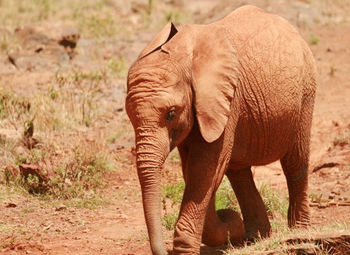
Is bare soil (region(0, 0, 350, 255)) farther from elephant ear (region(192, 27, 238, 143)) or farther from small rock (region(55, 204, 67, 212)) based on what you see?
elephant ear (region(192, 27, 238, 143))

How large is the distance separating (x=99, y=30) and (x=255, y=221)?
10.3 metres

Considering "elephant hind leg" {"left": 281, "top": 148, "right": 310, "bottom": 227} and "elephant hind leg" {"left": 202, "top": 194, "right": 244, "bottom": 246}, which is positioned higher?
"elephant hind leg" {"left": 281, "top": 148, "right": 310, "bottom": 227}

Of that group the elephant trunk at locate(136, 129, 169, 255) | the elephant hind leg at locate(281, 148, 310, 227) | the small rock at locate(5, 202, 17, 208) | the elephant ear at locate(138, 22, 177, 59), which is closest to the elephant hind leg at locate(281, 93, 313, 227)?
the elephant hind leg at locate(281, 148, 310, 227)

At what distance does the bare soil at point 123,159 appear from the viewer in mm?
7855

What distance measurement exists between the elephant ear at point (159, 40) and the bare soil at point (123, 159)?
78.2 inches

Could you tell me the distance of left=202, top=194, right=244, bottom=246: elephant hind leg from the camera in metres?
6.74

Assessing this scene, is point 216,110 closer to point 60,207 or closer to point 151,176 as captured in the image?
point 151,176

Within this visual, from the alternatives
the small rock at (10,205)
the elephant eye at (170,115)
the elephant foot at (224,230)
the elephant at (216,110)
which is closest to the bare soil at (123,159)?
the small rock at (10,205)

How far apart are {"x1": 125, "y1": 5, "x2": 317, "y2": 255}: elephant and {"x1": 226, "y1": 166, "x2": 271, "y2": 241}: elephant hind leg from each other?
0.04 feet

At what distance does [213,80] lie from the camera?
603 cm

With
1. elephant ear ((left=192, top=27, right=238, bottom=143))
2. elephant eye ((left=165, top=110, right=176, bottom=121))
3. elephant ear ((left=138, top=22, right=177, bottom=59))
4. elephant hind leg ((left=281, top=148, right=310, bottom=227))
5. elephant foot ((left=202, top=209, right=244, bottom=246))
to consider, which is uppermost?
elephant ear ((left=138, top=22, right=177, bottom=59))

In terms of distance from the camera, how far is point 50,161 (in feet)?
31.1

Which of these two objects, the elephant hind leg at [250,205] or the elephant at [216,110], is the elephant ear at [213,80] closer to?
the elephant at [216,110]

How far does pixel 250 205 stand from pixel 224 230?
2.45 feet
